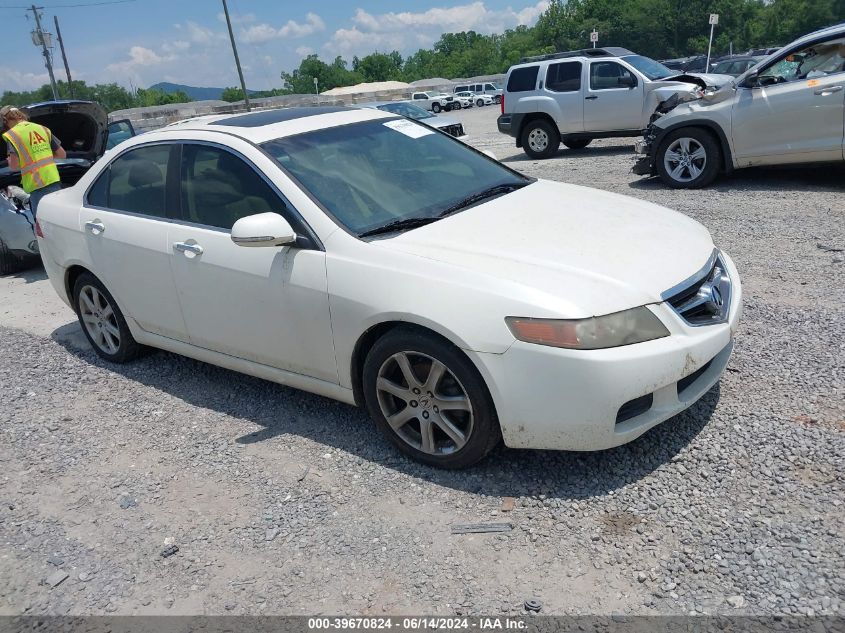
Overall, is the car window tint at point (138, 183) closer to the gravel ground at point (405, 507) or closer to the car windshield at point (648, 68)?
the gravel ground at point (405, 507)

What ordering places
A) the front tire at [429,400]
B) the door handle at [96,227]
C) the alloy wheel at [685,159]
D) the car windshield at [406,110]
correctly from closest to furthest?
the front tire at [429,400], the door handle at [96,227], the alloy wheel at [685,159], the car windshield at [406,110]

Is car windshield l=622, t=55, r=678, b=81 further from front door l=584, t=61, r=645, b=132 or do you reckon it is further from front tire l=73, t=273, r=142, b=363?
front tire l=73, t=273, r=142, b=363

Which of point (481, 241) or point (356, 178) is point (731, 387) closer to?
point (481, 241)

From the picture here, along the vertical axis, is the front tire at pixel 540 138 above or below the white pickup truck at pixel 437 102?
above

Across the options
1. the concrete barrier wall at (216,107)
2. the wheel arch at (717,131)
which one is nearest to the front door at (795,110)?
the wheel arch at (717,131)

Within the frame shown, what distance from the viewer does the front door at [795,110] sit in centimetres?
773

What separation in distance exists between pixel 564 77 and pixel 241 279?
468 inches

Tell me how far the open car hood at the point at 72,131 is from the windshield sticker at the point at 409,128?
235 inches

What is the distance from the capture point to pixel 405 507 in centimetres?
313

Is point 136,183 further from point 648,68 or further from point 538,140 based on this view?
point 648,68

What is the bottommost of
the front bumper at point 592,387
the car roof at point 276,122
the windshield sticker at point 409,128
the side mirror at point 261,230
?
the front bumper at point 592,387

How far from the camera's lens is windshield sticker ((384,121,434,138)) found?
14.3 feet

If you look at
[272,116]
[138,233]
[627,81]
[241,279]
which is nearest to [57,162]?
[138,233]

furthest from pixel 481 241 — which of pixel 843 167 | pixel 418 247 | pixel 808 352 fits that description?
pixel 843 167
